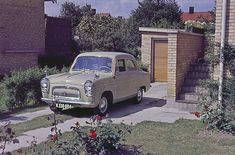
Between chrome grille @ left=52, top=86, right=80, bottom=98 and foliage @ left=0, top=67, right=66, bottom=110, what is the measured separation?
66.9 inches

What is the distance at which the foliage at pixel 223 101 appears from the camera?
340 inches

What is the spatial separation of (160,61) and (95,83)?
9.27 metres

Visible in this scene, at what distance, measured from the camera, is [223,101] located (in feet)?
30.8

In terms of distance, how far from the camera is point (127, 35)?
30.4m

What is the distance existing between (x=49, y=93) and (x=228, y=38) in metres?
4.83

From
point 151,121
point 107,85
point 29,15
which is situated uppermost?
point 29,15

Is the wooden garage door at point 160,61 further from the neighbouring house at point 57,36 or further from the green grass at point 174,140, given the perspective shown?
the green grass at point 174,140

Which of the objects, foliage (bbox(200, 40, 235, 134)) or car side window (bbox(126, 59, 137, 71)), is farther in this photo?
car side window (bbox(126, 59, 137, 71))

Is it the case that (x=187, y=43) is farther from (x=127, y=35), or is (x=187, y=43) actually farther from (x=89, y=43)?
(x=127, y=35)

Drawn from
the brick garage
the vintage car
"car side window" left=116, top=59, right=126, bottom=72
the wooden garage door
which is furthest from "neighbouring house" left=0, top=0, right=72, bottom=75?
the brick garage

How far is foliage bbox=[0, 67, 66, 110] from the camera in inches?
465

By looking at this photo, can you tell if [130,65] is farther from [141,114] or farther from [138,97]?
[141,114]

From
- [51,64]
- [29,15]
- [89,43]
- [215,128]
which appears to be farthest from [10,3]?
[215,128]

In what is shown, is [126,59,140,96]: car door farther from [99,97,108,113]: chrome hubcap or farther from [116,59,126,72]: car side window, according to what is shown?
[99,97,108,113]: chrome hubcap
